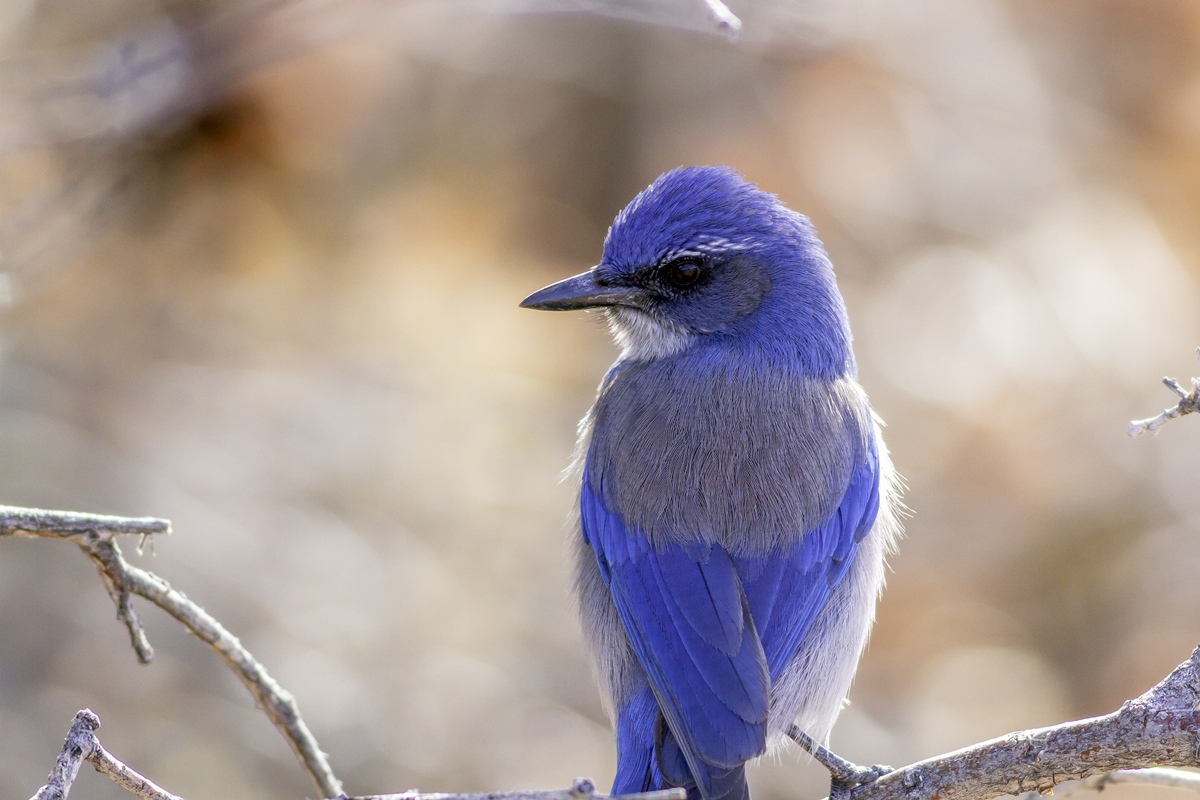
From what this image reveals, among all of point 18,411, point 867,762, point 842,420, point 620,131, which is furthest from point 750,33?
point 18,411

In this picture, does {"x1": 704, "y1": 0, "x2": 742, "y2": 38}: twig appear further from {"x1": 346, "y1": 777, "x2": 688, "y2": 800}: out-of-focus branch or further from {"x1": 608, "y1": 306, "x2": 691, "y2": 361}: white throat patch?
{"x1": 346, "y1": 777, "x2": 688, "y2": 800}: out-of-focus branch

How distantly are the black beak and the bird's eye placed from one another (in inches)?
6.0

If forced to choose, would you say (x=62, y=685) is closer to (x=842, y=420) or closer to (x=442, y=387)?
(x=442, y=387)

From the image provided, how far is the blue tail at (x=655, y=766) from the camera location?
3.72m

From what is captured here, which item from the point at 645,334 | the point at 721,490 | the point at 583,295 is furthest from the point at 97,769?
the point at 645,334

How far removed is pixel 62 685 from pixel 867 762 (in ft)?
14.3

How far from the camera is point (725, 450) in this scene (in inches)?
177

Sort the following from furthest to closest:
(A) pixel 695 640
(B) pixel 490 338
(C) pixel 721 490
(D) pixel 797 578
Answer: (B) pixel 490 338, (C) pixel 721 490, (D) pixel 797 578, (A) pixel 695 640

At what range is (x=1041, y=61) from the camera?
34.4ft

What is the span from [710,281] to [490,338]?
191 inches

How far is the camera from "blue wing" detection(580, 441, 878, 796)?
3.81 meters

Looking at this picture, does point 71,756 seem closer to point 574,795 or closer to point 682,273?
point 574,795

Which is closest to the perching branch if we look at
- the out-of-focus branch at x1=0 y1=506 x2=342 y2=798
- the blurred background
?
the out-of-focus branch at x1=0 y1=506 x2=342 y2=798

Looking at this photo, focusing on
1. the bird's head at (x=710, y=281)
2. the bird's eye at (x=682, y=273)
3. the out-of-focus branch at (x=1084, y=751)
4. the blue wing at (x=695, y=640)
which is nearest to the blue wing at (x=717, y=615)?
the blue wing at (x=695, y=640)
